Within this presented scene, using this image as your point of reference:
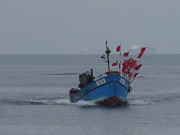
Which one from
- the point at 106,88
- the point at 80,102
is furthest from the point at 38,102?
the point at 106,88

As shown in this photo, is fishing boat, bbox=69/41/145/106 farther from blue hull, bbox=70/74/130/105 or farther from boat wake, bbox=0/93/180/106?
boat wake, bbox=0/93/180/106

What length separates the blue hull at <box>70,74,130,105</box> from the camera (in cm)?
5575

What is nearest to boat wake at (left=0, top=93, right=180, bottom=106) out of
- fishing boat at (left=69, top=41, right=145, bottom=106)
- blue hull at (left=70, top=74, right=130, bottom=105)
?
fishing boat at (left=69, top=41, right=145, bottom=106)

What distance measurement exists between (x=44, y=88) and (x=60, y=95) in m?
13.1

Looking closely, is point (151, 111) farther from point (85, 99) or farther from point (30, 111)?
point (30, 111)

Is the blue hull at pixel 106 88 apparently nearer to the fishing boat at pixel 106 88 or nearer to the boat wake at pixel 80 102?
the fishing boat at pixel 106 88

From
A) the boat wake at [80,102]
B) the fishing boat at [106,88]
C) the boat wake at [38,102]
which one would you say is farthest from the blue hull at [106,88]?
the boat wake at [38,102]

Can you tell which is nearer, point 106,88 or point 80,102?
point 106,88

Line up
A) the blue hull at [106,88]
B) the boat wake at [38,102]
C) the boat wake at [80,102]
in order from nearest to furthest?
the blue hull at [106,88], the boat wake at [80,102], the boat wake at [38,102]

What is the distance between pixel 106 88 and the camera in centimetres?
5619

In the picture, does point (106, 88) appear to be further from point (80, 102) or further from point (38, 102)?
point (38, 102)

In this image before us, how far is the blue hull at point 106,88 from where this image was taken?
55750 mm

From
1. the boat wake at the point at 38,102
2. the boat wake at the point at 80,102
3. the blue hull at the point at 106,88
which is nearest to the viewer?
the blue hull at the point at 106,88

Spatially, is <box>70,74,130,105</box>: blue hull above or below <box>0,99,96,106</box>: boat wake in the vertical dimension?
above
